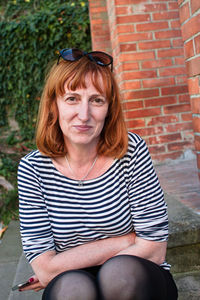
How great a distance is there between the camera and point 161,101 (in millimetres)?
3500

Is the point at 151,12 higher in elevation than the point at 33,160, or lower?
higher

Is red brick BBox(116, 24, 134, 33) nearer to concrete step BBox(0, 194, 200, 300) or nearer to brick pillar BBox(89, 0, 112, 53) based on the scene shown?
brick pillar BBox(89, 0, 112, 53)

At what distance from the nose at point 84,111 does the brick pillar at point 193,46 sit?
72 centimetres

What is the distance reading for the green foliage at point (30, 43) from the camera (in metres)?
5.37

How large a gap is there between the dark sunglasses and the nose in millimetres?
211

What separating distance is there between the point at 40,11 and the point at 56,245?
4.92 m

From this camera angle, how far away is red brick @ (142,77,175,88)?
3461 mm

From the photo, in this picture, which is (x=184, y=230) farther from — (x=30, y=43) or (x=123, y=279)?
(x=30, y=43)

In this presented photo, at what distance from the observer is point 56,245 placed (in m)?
1.52

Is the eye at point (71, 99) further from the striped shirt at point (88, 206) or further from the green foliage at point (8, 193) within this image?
the green foliage at point (8, 193)

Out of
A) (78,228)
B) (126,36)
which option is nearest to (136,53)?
(126,36)

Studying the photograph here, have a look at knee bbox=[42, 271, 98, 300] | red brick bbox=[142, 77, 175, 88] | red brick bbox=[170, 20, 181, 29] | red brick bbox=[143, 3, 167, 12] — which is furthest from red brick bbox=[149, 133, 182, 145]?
knee bbox=[42, 271, 98, 300]

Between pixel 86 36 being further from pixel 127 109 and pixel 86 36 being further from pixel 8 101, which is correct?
pixel 127 109

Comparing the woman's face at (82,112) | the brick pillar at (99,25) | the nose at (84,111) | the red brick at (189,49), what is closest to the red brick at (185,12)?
the red brick at (189,49)
